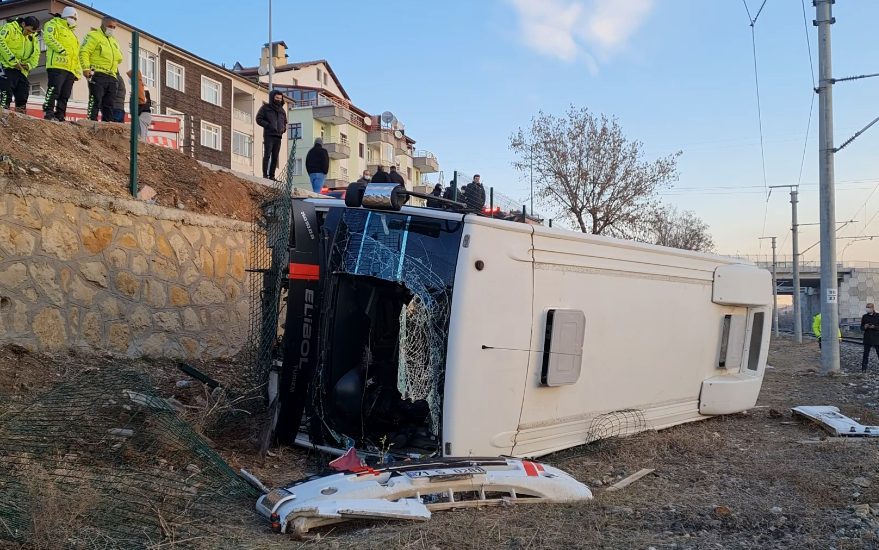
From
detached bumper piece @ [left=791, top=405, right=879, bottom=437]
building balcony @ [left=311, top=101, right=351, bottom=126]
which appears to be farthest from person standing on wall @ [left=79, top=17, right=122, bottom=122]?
building balcony @ [left=311, top=101, right=351, bottom=126]

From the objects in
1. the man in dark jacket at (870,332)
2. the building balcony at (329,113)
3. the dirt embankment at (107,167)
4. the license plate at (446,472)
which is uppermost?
the building balcony at (329,113)

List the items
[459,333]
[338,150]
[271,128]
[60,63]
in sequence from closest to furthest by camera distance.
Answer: [459,333] → [60,63] → [271,128] → [338,150]

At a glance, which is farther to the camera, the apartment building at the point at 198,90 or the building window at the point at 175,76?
the building window at the point at 175,76

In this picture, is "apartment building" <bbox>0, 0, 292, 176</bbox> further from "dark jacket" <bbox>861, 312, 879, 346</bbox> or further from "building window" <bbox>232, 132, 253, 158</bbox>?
"dark jacket" <bbox>861, 312, 879, 346</bbox>

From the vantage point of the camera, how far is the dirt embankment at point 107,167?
7.52m

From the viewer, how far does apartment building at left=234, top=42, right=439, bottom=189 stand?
184 ft

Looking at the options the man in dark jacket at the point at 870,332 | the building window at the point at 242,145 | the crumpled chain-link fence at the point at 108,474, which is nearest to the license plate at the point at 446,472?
the crumpled chain-link fence at the point at 108,474

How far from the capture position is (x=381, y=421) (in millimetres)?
5922

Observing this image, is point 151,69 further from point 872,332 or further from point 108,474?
point 108,474

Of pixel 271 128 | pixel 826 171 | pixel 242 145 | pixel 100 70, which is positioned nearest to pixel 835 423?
pixel 271 128

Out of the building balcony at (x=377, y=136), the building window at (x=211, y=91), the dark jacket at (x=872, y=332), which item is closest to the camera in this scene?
the dark jacket at (x=872, y=332)

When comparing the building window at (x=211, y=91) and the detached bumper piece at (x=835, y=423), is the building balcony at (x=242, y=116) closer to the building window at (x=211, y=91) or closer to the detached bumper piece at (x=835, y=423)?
the building window at (x=211, y=91)

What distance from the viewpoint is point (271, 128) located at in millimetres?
12406

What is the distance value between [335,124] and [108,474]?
5576cm
